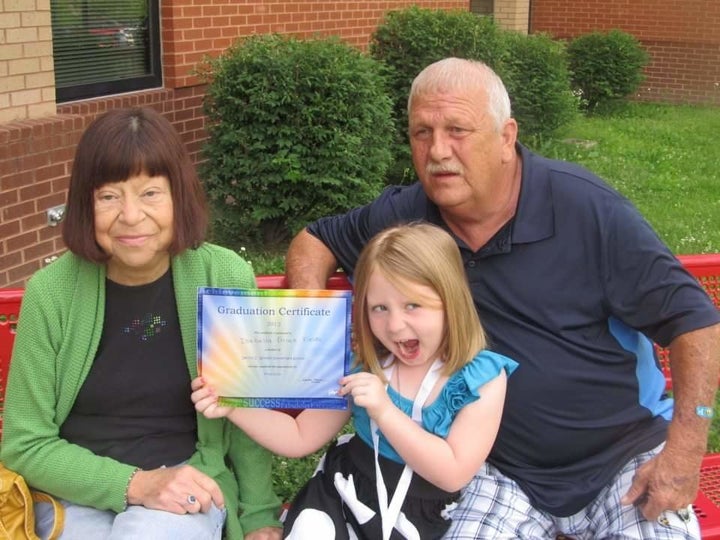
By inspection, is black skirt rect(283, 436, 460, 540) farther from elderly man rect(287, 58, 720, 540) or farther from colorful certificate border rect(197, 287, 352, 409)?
colorful certificate border rect(197, 287, 352, 409)

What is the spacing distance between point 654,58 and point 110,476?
647 inches

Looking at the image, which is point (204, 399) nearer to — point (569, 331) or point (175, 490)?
point (175, 490)

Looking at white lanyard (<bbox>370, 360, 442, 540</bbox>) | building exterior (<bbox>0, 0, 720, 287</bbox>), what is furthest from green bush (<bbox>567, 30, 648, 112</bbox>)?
white lanyard (<bbox>370, 360, 442, 540</bbox>)

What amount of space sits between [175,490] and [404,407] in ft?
2.06

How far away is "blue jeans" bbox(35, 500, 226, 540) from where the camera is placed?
2363 mm

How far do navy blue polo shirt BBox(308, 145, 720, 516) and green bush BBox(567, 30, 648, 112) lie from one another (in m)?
13.6

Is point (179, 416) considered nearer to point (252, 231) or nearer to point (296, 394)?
point (296, 394)

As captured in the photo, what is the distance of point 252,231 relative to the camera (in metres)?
7.11

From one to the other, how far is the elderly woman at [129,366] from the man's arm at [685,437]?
1012 mm

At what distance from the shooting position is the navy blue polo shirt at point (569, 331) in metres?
2.69

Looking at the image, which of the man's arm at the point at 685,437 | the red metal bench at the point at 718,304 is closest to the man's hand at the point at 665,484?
the man's arm at the point at 685,437

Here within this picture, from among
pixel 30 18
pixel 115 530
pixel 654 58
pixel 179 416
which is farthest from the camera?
pixel 654 58

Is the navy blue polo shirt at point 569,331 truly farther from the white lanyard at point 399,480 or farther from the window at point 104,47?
the window at point 104,47

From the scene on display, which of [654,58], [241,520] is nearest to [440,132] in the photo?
[241,520]
